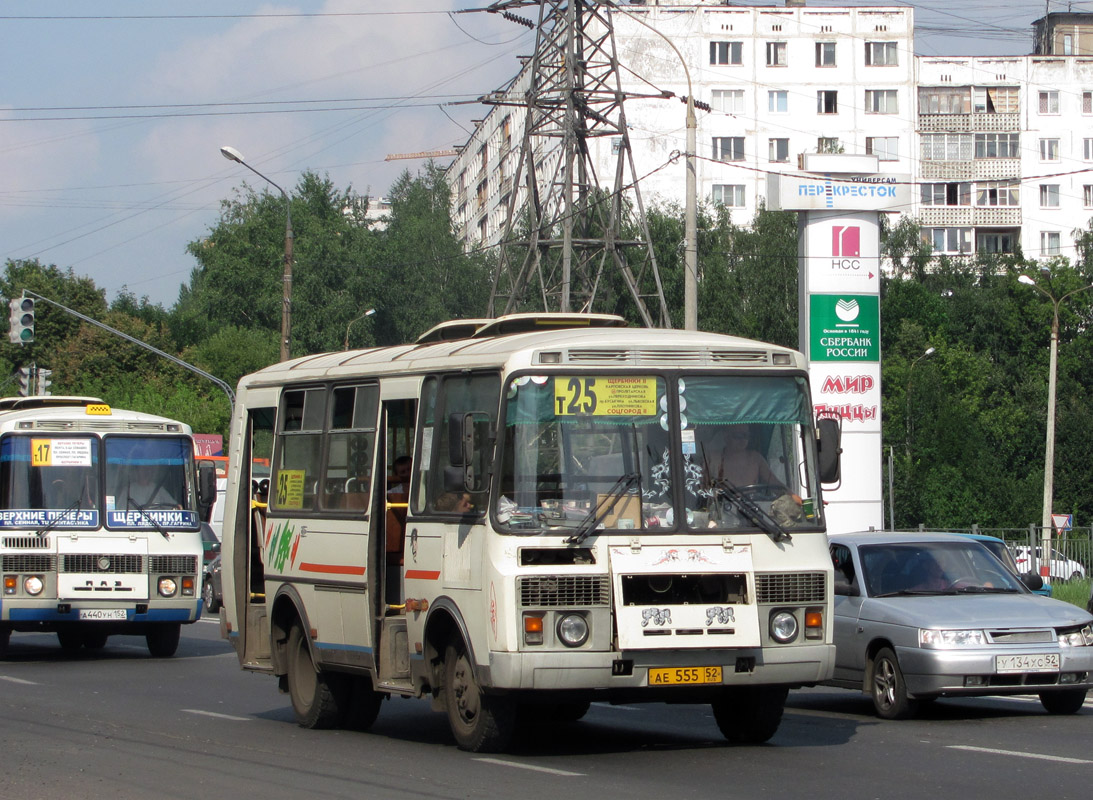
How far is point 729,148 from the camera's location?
271 feet

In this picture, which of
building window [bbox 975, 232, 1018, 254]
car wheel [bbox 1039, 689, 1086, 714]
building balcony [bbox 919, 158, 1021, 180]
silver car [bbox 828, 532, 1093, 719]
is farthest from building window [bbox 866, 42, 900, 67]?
car wheel [bbox 1039, 689, 1086, 714]

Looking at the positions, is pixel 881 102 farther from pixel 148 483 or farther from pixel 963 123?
pixel 148 483

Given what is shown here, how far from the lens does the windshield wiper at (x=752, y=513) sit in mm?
10500

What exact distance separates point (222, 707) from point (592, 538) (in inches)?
232

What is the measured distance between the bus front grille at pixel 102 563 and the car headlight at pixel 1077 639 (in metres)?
11.4

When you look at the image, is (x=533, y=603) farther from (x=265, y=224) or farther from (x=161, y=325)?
(x=265, y=224)

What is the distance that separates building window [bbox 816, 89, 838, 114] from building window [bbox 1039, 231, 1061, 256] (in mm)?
12607

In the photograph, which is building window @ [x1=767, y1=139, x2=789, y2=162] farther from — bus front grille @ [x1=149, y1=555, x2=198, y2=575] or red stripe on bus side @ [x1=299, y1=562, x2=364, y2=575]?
red stripe on bus side @ [x1=299, y1=562, x2=364, y2=575]

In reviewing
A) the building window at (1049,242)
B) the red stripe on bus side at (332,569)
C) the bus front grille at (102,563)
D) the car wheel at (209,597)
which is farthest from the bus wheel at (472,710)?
the building window at (1049,242)

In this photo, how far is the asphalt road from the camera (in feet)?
30.8

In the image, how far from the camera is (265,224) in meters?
96.4

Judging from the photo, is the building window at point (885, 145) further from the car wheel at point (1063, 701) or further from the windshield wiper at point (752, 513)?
the windshield wiper at point (752, 513)

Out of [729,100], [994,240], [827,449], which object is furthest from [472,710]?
[994,240]

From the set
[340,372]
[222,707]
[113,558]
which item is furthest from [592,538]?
[113,558]
